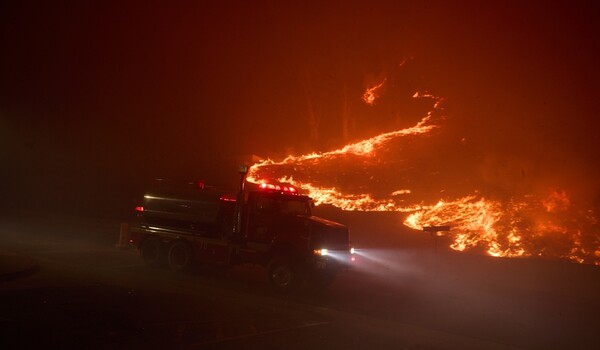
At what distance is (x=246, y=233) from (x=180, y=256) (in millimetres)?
2420

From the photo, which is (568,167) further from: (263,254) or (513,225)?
(263,254)

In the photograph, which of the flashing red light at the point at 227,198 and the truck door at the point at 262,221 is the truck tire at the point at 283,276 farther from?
the flashing red light at the point at 227,198

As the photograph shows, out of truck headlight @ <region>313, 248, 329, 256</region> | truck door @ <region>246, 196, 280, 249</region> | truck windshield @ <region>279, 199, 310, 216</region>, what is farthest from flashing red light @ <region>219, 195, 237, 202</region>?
truck headlight @ <region>313, 248, 329, 256</region>

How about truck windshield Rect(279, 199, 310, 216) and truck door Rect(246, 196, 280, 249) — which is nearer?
truck door Rect(246, 196, 280, 249)

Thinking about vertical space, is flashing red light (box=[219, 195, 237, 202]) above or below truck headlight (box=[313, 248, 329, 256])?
above

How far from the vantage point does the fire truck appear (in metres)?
13.5

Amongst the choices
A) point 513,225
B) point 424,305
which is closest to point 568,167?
point 513,225

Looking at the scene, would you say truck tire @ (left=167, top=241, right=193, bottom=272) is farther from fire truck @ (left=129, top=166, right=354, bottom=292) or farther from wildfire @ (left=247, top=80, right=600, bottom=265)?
wildfire @ (left=247, top=80, right=600, bottom=265)

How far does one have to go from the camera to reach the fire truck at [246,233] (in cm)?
1350

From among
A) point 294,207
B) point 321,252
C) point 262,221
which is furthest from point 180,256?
point 321,252

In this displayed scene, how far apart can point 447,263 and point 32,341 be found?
13.6 m

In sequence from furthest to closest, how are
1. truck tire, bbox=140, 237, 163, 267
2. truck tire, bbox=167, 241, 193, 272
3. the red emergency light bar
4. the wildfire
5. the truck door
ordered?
the wildfire, truck tire, bbox=140, 237, 163, 267, truck tire, bbox=167, 241, 193, 272, the red emergency light bar, the truck door

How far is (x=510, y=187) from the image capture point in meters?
25.6

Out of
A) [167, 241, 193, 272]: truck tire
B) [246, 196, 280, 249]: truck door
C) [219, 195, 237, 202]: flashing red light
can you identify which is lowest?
[167, 241, 193, 272]: truck tire
